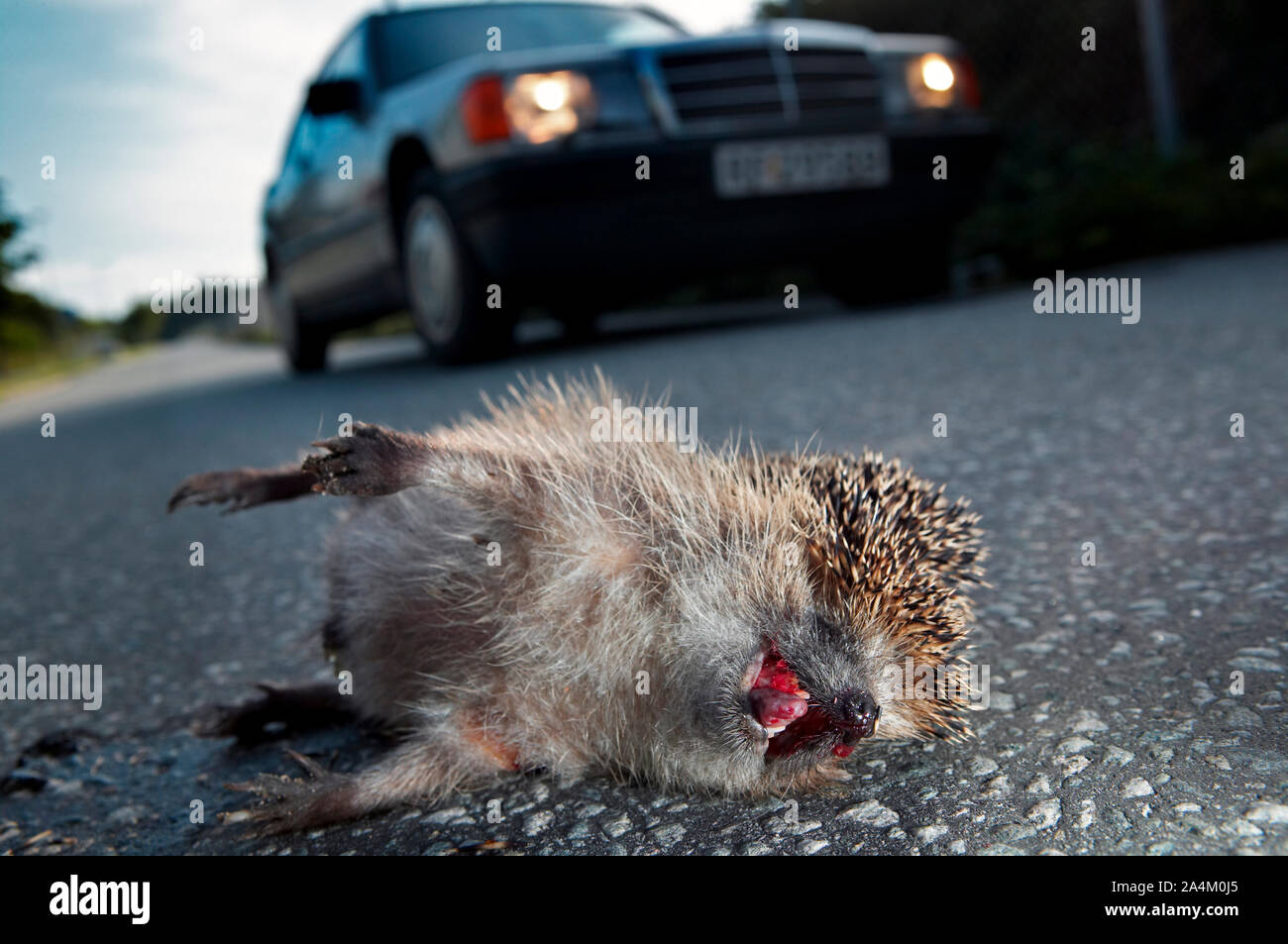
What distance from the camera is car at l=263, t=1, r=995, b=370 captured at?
21.2 feet

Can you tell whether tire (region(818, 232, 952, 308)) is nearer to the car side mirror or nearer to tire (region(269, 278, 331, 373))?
the car side mirror

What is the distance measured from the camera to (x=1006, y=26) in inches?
490

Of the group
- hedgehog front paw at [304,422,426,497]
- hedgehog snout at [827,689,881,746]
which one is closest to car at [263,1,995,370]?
hedgehog front paw at [304,422,426,497]

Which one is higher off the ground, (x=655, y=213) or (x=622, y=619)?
(x=655, y=213)

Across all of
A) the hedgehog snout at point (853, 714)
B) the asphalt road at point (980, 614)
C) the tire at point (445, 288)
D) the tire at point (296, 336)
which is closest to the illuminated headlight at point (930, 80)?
the asphalt road at point (980, 614)

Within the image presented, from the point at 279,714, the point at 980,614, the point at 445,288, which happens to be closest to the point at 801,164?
the point at 445,288

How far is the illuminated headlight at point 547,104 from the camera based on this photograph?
6410mm

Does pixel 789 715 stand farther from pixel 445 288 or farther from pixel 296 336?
pixel 296 336

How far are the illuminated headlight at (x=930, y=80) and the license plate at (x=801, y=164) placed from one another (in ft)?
1.98

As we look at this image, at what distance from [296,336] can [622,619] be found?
31.2 feet

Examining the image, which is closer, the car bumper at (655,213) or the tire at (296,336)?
the car bumper at (655,213)

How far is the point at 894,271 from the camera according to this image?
8.48 m

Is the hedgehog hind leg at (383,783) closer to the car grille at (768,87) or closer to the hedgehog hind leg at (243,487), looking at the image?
the hedgehog hind leg at (243,487)
